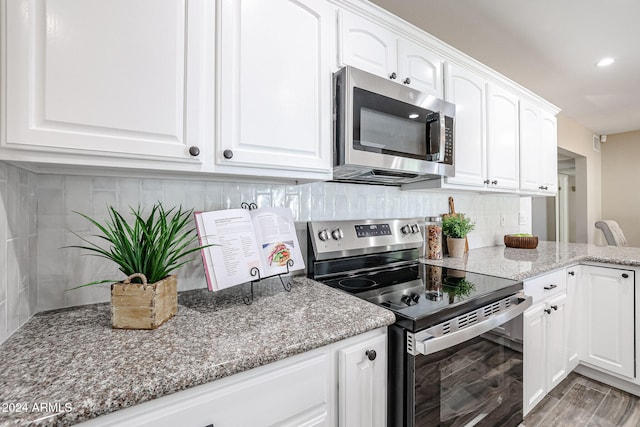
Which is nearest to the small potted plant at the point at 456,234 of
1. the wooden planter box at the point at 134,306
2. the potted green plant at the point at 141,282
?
the potted green plant at the point at 141,282

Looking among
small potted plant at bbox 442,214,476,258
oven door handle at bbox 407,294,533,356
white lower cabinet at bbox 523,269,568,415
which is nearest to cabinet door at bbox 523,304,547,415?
white lower cabinet at bbox 523,269,568,415

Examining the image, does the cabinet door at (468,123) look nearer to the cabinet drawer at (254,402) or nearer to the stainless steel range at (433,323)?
the stainless steel range at (433,323)

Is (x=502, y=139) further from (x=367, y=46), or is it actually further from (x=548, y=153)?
(x=367, y=46)

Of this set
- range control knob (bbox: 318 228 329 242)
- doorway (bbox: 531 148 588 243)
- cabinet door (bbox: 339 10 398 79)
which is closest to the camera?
cabinet door (bbox: 339 10 398 79)

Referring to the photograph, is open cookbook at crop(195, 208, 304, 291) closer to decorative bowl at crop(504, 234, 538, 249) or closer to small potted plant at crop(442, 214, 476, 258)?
small potted plant at crop(442, 214, 476, 258)

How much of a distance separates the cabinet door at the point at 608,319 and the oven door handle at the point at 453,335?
4.03 ft

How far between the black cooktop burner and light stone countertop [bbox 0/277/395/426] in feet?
0.39

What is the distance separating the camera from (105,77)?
2.63 feet

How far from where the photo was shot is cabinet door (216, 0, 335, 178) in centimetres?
99

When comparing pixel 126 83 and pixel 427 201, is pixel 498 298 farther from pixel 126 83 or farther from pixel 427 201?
pixel 126 83

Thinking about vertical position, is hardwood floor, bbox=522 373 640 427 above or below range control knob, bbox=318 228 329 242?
below

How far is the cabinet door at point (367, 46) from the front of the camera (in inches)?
50.9

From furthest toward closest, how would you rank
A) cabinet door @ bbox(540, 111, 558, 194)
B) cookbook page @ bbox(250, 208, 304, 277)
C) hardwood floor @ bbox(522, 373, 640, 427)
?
cabinet door @ bbox(540, 111, 558, 194) < hardwood floor @ bbox(522, 373, 640, 427) < cookbook page @ bbox(250, 208, 304, 277)

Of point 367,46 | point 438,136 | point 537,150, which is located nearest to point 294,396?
point 438,136
